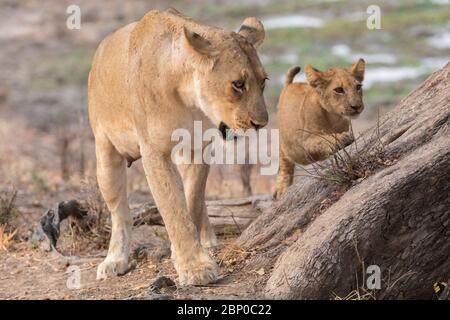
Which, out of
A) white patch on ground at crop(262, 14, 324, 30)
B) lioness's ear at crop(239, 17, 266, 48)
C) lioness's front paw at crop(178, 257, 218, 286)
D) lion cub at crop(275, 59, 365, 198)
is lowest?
lioness's front paw at crop(178, 257, 218, 286)

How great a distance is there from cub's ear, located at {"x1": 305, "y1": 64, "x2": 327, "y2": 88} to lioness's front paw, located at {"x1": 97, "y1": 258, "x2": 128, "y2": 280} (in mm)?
2208

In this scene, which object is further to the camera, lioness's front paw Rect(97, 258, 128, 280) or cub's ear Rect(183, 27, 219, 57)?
lioness's front paw Rect(97, 258, 128, 280)

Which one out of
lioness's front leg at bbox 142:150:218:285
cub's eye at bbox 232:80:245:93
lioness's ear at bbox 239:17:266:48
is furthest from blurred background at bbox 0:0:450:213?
cub's eye at bbox 232:80:245:93

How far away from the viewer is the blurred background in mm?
17094

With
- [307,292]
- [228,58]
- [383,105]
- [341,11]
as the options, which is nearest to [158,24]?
[228,58]

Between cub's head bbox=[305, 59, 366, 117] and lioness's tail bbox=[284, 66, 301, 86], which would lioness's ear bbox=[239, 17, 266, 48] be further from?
lioness's tail bbox=[284, 66, 301, 86]

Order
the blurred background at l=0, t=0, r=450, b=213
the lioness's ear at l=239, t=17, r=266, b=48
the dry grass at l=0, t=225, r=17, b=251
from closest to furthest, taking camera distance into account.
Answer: the lioness's ear at l=239, t=17, r=266, b=48
the dry grass at l=0, t=225, r=17, b=251
the blurred background at l=0, t=0, r=450, b=213

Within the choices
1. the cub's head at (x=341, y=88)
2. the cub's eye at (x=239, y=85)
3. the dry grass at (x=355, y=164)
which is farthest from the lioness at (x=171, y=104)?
the cub's head at (x=341, y=88)

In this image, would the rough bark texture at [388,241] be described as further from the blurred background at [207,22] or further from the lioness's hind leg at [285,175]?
the blurred background at [207,22]

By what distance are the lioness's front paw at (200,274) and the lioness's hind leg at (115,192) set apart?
4.12 ft

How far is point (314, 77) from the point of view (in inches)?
319

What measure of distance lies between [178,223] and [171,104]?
0.77 m
